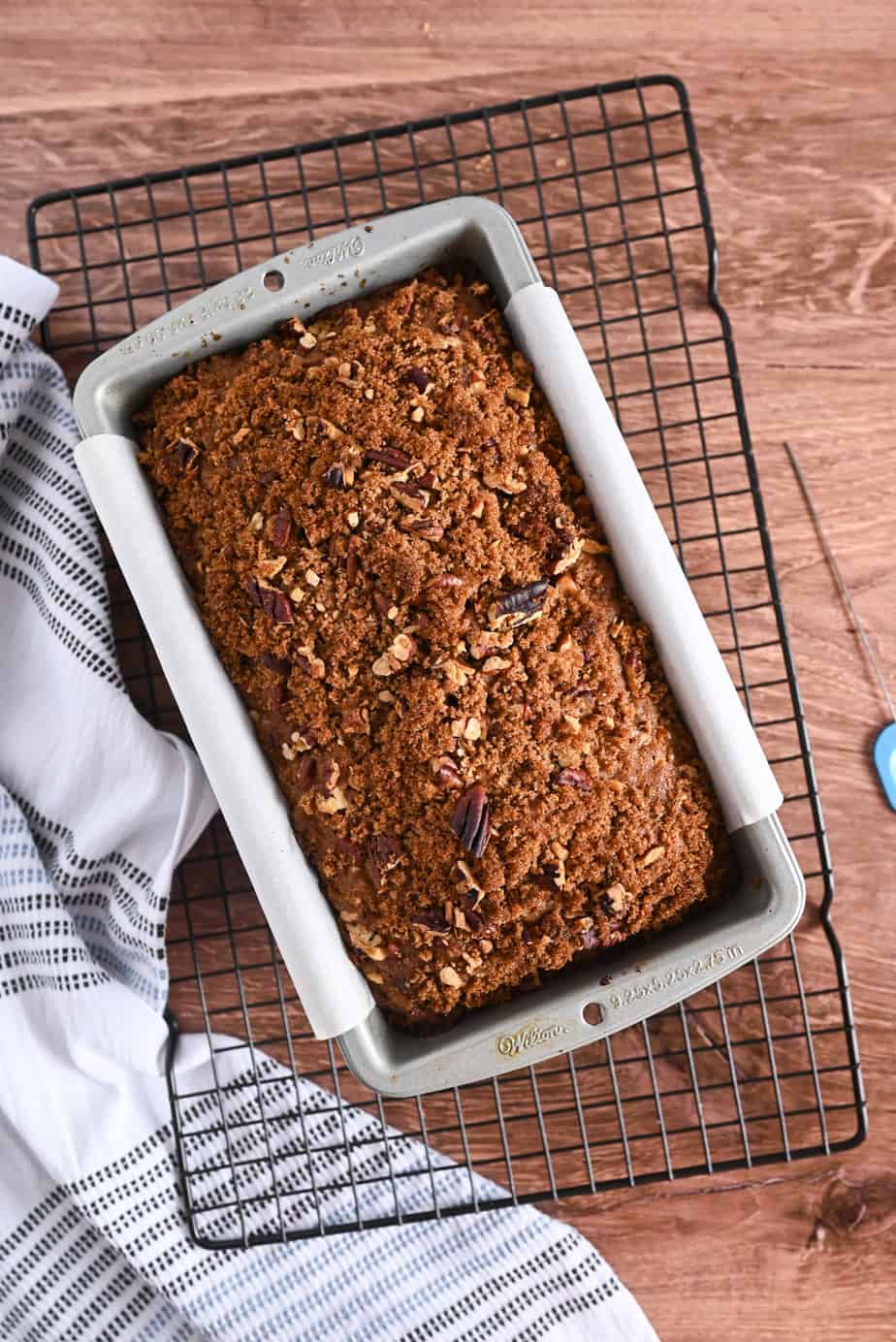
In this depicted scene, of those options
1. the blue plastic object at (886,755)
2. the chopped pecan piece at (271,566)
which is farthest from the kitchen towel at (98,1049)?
the blue plastic object at (886,755)

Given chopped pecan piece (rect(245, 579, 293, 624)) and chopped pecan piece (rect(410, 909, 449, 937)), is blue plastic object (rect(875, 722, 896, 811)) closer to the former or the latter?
chopped pecan piece (rect(410, 909, 449, 937))

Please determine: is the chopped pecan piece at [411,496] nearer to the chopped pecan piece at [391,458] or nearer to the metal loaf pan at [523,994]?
the chopped pecan piece at [391,458]

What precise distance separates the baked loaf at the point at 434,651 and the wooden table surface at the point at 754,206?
1.28ft

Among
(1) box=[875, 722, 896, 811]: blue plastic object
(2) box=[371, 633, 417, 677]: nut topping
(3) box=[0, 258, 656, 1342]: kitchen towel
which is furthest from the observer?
(1) box=[875, 722, 896, 811]: blue plastic object

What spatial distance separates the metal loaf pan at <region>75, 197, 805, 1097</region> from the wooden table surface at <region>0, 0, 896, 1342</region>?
359 millimetres

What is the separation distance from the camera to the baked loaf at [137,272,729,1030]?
932 mm

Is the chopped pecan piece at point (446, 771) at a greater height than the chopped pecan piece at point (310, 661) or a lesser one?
lesser

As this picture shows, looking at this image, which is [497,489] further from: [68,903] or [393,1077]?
[68,903]

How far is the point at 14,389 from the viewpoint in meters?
1.14

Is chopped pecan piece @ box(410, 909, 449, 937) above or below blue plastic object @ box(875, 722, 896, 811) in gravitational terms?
above

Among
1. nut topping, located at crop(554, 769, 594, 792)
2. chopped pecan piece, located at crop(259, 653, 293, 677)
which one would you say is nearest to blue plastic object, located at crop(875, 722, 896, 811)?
nut topping, located at crop(554, 769, 594, 792)

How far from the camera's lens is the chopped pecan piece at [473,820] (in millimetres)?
921

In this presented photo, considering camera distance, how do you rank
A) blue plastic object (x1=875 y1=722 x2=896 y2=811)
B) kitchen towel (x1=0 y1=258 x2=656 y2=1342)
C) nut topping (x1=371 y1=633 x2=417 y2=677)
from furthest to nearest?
blue plastic object (x1=875 y1=722 x2=896 y2=811)
kitchen towel (x1=0 y1=258 x2=656 y2=1342)
nut topping (x1=371 y1=633 x2=417 y2=677)

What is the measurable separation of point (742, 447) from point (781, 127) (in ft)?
1.31
